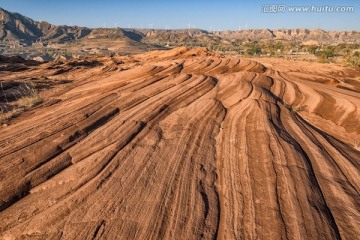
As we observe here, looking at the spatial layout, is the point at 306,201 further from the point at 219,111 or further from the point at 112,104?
the point at 112,104

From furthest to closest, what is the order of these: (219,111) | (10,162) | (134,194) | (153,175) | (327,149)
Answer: (219,111) < (327,149) < (10,162) < (153,175) < (134,194)

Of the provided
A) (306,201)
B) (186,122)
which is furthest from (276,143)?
(186,122)

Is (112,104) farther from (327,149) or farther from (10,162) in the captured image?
(327,149)

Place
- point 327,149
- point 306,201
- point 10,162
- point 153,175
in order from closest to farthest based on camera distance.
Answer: point 306,201
point 153,175
point 10,162
point 327,149

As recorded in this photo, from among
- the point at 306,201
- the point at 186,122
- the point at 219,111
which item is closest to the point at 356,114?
the point at 219,111

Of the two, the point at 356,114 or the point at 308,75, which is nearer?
the point at 356,114

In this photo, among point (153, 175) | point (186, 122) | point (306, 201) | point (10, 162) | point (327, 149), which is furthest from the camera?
point (186, 122)

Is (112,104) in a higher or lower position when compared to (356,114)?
higher
